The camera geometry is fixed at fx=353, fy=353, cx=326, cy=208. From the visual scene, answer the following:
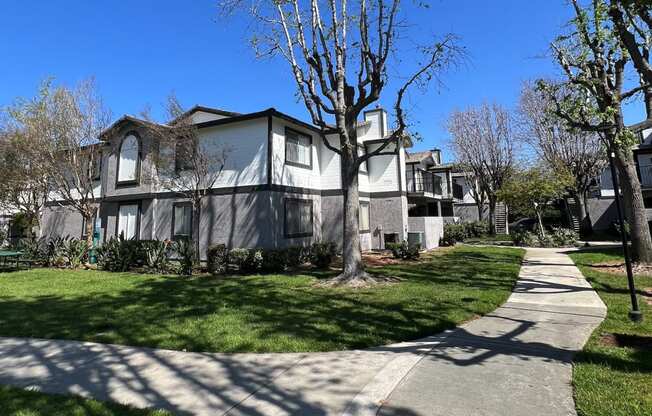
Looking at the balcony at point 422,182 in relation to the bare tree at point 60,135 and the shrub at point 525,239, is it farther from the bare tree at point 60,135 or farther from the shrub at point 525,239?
the bare tree at point 60,135

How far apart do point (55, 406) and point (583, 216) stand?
32.6m

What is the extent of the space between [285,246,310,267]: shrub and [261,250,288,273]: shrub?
1.04ft

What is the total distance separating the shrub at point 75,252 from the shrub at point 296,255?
9.07m

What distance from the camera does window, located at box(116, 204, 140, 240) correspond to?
17.3m

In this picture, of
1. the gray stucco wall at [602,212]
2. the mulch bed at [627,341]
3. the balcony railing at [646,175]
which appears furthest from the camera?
the balcony railing at [646,175]

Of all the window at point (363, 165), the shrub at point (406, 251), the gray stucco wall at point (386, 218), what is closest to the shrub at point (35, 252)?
the window at point (363, 165)

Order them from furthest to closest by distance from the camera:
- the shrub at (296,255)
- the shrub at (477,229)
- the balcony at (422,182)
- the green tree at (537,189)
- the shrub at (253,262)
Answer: the shrub at (477,229)
the balcony at (422,182)
the green tree at (537,189)
the shrub at (296,255)
the shrub at (253,262)

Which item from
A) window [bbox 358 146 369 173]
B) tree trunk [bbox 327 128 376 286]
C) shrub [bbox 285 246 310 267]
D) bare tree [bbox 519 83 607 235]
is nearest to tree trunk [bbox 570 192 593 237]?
bare tree [bbox 519 83 607 235]

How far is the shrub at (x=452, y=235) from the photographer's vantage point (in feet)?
77.6

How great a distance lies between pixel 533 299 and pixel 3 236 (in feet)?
94.1

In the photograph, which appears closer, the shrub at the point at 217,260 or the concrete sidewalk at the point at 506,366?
the concrete sidewalk at the point at 506,366

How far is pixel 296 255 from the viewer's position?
14.4 meters

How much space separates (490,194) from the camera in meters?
30.2

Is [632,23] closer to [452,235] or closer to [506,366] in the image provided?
[506,366]
